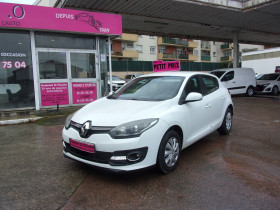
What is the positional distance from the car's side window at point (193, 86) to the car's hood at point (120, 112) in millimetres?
695

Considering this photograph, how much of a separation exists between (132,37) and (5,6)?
111ft

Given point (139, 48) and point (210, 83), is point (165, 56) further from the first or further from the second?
point (210, 83)

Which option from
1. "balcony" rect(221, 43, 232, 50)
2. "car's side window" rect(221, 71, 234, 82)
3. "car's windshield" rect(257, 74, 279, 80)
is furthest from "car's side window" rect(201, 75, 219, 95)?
"balcony" rect(221, 43, 232, 50)

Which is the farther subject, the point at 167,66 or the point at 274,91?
the point at 274,91

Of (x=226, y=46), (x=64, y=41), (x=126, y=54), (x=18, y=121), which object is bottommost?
(x=18, y=121)

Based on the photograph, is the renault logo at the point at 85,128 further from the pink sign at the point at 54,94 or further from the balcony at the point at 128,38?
the balcony at the point at 128,38

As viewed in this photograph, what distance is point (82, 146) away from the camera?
3.30 m

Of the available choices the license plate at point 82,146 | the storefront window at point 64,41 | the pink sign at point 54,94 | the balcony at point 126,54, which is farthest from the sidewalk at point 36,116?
the balcony at point 126,54

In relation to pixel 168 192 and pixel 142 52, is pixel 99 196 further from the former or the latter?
pixel 142 52

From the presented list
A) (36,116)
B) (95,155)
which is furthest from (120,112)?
(36,116)

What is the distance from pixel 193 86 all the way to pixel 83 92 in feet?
19.7

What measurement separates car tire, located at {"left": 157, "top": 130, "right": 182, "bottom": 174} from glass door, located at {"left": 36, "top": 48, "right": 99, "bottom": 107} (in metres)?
6.51

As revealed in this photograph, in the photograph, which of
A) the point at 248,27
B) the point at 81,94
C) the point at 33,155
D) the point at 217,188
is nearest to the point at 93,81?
the point at 81,94

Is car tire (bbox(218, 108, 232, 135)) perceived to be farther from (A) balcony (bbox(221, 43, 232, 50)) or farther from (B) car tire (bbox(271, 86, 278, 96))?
(A) balcony (bbox(221, 43, 232, 50))
